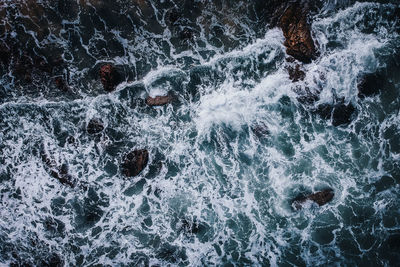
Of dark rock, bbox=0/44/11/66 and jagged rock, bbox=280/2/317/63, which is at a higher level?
jagged rock, bbox=280/2/317/63

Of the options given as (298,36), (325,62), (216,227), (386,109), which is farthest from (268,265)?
(298,36)

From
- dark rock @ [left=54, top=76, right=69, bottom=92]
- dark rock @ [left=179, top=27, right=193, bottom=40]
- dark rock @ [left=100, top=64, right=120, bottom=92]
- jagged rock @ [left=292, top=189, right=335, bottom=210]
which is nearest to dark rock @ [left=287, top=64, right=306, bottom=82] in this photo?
dark rock @ [left=179, top=27, right=193, bottom=40]

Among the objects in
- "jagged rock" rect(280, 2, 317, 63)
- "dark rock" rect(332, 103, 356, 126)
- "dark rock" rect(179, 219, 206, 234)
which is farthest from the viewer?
"dark rock" rect(179, 219, 206, 234)

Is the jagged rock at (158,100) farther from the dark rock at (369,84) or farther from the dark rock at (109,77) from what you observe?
the dark rock at (369,84)

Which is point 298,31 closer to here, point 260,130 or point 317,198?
point 260,130

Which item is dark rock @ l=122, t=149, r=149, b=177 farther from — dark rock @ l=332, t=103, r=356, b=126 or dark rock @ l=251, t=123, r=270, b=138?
dark rock @ l=332, t=103, r=356, b=126

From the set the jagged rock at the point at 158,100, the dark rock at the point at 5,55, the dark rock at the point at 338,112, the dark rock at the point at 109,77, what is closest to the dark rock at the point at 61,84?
the dark rock at the point at 109,77

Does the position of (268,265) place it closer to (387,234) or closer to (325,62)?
(387,234)

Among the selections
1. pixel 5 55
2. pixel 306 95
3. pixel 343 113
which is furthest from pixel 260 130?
pixel 5 55
